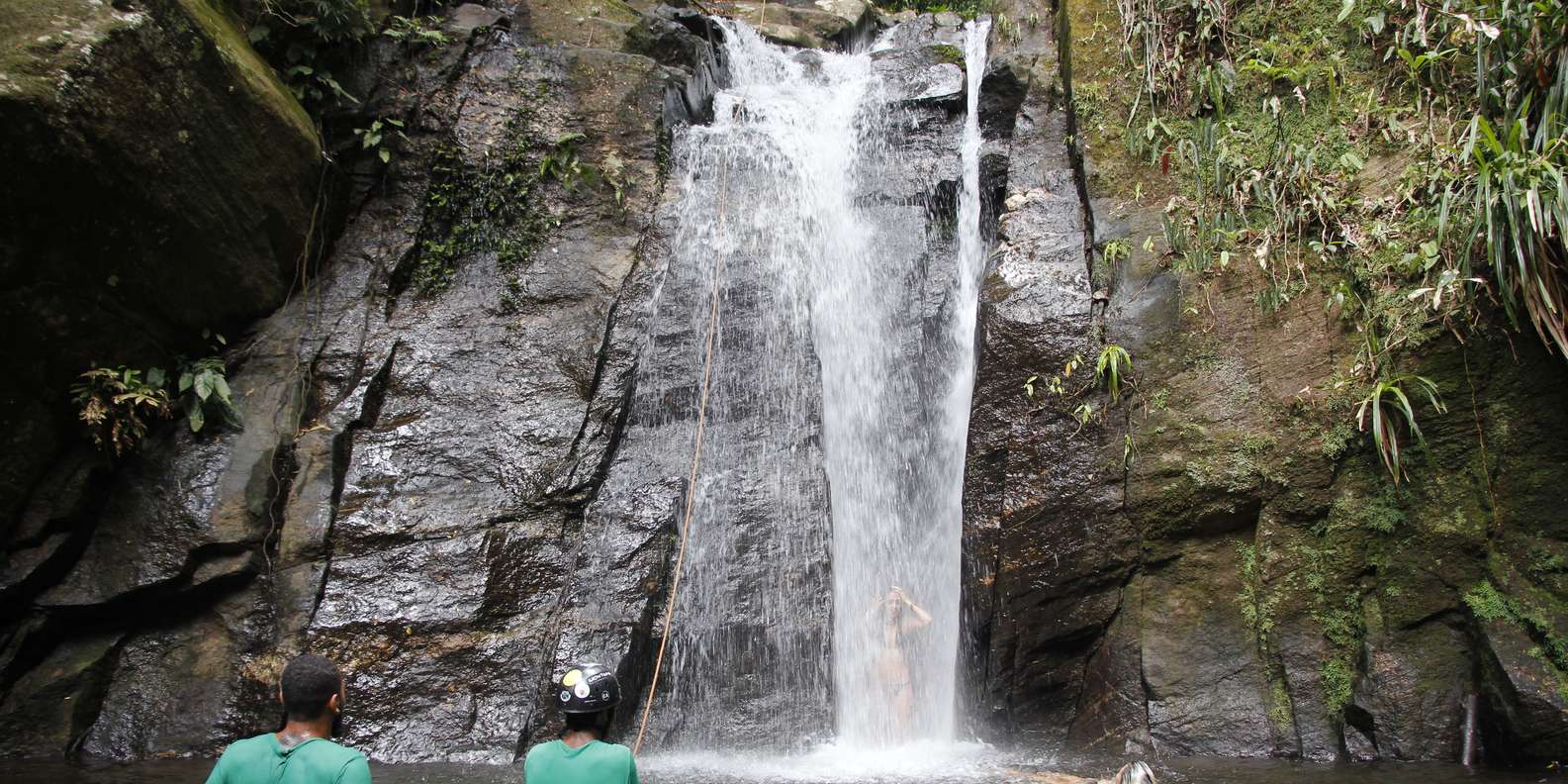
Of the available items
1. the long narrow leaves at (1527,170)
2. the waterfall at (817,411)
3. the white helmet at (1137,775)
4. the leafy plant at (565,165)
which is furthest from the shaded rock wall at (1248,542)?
the leafy plant at (565,165)

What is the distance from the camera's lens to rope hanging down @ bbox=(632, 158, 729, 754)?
→ 670 centimetres

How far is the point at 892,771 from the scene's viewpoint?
6.02m

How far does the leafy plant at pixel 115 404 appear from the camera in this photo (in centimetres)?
700

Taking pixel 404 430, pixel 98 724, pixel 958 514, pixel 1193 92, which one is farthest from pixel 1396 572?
pixel 98 724

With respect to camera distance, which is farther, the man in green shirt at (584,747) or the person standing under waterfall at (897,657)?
the person standing under waterfall at (897,657)

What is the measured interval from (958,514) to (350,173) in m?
6.96

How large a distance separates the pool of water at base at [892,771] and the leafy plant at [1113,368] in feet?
8.91

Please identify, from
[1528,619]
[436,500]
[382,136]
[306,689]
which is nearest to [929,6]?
[382,136]

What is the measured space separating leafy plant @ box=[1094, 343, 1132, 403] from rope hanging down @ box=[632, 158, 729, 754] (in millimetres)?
3401

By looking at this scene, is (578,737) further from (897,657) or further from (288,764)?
(897,657)

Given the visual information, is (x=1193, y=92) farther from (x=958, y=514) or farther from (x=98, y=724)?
(x=98, y=724)

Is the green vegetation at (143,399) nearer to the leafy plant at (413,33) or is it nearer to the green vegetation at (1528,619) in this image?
the leafy plant at (413,33)

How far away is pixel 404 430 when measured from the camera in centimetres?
784

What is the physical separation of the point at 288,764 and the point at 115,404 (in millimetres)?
5900
